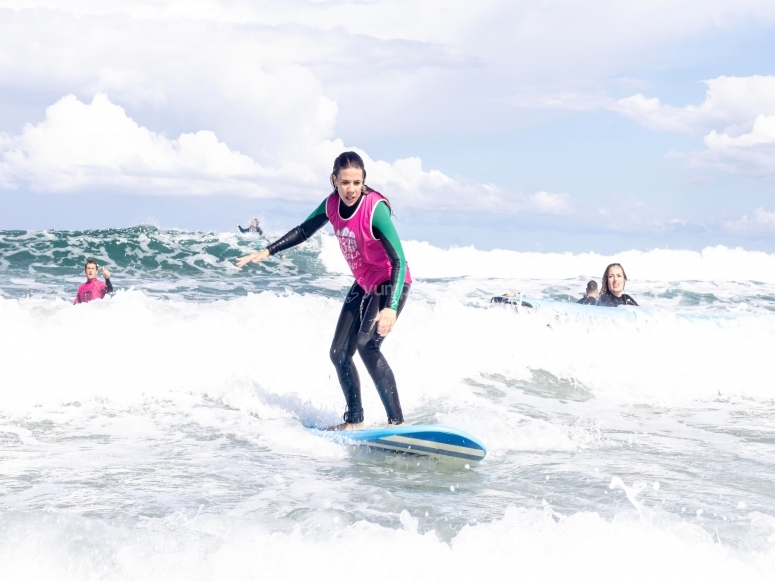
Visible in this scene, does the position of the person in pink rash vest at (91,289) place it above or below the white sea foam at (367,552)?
above

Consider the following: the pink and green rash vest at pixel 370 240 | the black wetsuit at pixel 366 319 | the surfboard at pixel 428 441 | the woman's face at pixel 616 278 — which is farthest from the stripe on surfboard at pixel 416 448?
the woman's face at pixel 616 278

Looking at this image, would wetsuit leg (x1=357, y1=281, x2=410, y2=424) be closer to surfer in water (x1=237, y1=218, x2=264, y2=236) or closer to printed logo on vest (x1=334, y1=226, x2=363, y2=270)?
printed logo on vest (x1=334, y1=226, x2=363, y2=270)

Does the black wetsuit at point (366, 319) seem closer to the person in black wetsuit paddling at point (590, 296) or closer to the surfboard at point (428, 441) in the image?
the surfboard at point (428, 441)

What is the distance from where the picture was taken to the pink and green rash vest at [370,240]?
5.08 m

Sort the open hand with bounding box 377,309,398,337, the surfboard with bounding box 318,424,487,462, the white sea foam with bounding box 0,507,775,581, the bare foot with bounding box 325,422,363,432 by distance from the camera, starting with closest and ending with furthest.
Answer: the white sea foam with bounding box 0,507,775,581 < the open hand with bounding box 377,309,398,337 < the surfboard with bounding box 318,424,487,462 < the bare foot with bounding box 325,422,363,432

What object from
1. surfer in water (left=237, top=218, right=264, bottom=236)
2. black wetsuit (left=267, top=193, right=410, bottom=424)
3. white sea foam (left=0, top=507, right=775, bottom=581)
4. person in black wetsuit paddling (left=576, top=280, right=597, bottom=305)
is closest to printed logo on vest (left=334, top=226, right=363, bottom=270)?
black wetsuit (left=267, top=193, right=410, bottom=424)

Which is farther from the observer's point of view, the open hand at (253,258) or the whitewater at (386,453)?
the open hand at (253,258)

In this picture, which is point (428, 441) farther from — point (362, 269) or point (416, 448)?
point (362, 269)

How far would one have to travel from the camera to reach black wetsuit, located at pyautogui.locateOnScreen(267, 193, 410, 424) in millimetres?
5102

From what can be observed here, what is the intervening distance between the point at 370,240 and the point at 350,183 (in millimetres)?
404

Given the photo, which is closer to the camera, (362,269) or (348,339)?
(362,269)

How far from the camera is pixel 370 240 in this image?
516 cm

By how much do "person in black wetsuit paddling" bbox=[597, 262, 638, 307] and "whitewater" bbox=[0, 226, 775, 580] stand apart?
0.55ft

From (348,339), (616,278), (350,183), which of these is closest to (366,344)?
(348,339)
